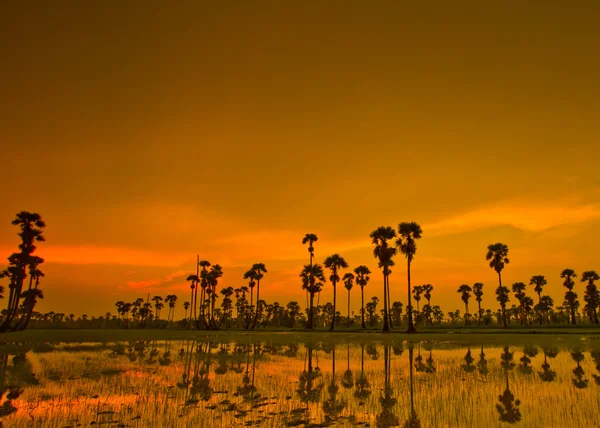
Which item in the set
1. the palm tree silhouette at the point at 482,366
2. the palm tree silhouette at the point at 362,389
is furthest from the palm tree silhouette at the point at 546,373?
the palm tree silhouette at the point at 362,389

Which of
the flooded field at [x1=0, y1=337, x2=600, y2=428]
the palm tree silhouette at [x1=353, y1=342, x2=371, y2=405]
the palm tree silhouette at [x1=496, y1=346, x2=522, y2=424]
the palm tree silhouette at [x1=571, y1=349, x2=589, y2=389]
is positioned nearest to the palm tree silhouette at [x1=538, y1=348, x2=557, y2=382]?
the flooded field at [x1=0, y1=337, x2=600, y2=428]

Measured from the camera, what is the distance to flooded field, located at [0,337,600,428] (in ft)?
43.7

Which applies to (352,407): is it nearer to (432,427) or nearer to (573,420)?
(432,427)

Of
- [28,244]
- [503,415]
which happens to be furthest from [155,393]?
[28,244]

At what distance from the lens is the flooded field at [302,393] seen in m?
13.3

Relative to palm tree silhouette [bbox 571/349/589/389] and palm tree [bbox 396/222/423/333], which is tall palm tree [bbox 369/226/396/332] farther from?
palm tree silhouette [bbox 571/349/589/389]

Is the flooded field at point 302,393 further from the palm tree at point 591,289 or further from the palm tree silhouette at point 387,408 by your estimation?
the palm tree at point 591,289

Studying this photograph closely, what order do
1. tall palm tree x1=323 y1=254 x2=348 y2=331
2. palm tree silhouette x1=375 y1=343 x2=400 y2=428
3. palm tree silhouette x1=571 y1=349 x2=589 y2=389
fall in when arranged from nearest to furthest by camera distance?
palm tree silhouette x1=375 y1=343 x2=400 y2=428, palm tree silhouette x1=571 y1=349 x2=589 y2=389, tall palm tree x1=323 y1=254 x2=348 y2=331

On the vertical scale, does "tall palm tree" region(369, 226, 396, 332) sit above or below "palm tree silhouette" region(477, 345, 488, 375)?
above

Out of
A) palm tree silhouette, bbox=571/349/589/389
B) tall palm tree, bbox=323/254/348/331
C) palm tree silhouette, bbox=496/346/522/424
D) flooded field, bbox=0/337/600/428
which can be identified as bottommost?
flooded field, bbox=0/337/600/428

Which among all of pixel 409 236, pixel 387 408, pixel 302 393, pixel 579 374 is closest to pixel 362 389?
pixel 302 393

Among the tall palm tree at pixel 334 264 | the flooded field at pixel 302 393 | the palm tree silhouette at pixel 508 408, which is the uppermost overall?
the tall palm tree at pixel 334 264

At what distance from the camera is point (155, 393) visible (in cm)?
1766

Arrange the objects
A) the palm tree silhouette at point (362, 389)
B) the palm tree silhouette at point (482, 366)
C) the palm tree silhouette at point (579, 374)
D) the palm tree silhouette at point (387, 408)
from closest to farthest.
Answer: the palm tree silhouette at point (387, 408)
the palm tree silhouette at point (362, 389)
the palm tree silhouette at point (579, 374)
the palm tree silhouette at point (482, 366)
